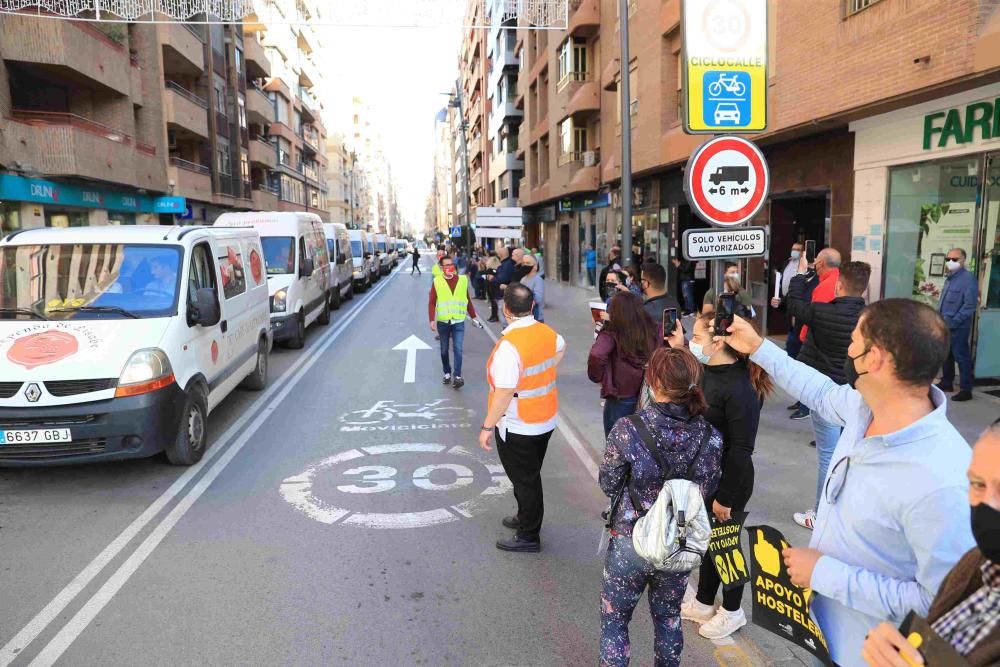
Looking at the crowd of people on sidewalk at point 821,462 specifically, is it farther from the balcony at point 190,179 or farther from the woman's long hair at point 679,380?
the balcony at point 190,179

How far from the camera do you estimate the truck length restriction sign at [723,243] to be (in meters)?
4.43

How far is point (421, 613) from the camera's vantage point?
3.84 m

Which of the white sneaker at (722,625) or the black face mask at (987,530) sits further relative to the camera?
the white sneaker at (722,625)

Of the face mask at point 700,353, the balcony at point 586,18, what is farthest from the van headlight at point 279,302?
the balcony at point 586,18

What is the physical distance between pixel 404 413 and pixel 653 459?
5918 millimetres

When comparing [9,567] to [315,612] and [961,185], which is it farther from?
[961,185]

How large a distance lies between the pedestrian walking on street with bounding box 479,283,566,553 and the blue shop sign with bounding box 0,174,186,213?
1807 centimetres

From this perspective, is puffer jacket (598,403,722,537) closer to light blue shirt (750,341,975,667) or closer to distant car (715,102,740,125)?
light blue shirt (750,341,975,667)

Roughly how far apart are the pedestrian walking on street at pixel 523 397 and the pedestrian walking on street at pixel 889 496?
93.1 inches

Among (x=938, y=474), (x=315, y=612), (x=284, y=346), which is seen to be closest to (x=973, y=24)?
(x=938, y=474)

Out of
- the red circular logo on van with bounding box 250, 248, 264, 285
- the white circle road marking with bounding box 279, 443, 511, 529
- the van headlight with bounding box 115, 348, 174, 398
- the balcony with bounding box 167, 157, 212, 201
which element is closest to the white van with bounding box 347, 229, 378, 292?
the balcony with bounding box 167, 157, 212, 201

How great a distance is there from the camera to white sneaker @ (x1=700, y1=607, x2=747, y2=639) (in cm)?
360

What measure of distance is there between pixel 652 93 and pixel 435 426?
38.8 ft

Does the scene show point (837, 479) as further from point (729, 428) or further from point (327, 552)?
point (327, 552)
